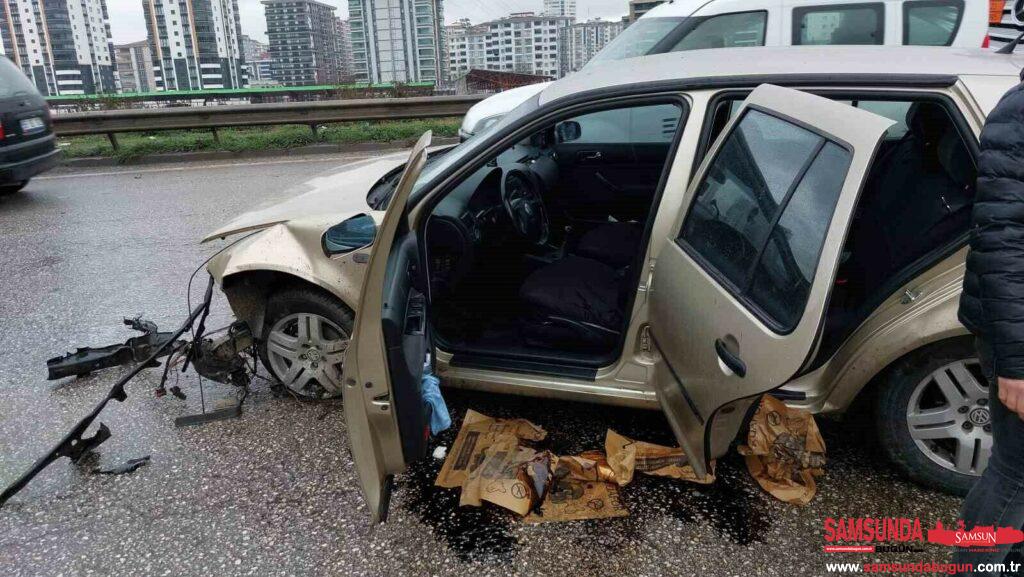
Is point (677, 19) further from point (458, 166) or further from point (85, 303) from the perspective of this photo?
point (85, 303)

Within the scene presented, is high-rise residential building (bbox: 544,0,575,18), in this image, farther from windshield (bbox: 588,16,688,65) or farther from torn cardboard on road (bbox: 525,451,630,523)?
torn cardboard on road (bbox: 525,451,630,523)

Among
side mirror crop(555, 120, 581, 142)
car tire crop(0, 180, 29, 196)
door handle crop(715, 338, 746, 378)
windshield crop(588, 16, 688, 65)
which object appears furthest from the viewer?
car tire crop(0, 180, 29, 196)

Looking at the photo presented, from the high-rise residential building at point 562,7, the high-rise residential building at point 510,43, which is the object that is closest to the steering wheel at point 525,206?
the high-rise residential building at point 510,43

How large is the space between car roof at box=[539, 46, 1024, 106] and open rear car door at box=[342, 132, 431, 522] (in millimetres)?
1002

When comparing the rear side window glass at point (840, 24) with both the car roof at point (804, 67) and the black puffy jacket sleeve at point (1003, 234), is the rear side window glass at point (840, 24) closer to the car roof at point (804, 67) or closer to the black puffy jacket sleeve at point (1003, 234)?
the car roof at point (804, 67)

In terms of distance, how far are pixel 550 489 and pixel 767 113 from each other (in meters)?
1.54

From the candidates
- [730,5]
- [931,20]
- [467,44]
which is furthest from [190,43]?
[931,20]

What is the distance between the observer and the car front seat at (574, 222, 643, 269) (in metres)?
3.67

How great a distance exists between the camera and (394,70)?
64.6 metres

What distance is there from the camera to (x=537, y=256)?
399 cm

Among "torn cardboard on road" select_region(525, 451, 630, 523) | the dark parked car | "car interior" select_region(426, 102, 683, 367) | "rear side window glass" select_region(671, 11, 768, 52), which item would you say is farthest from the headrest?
the dark parked car

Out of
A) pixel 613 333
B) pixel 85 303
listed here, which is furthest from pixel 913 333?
pixel 85 303

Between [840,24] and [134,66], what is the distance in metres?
135

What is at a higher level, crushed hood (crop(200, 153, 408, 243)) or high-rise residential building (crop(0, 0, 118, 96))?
high-rise residential building (crop(0, 0, 118, 96))
